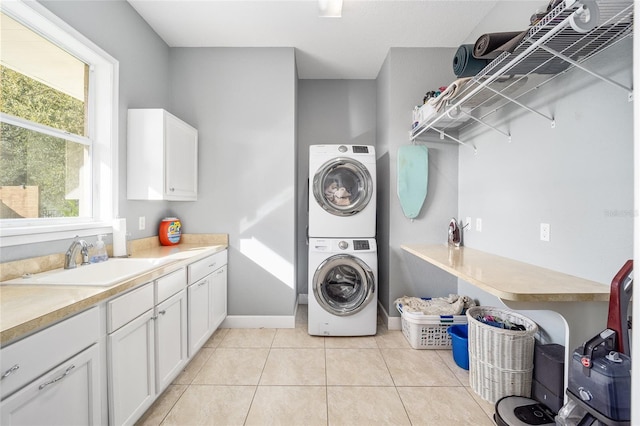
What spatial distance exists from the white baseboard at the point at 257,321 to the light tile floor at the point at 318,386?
0.22 meters

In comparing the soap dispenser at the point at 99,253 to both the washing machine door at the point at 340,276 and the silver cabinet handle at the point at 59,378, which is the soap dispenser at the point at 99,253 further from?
the washing machine door at the point at 340,276

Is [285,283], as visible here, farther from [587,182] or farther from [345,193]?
[587,182]

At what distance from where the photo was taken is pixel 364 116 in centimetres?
366

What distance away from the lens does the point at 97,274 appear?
1.58m

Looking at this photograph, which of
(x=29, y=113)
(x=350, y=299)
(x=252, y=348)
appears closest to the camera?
(x=29, y=113)

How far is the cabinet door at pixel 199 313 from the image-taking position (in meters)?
2.12

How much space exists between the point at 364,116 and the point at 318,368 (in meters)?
2.87

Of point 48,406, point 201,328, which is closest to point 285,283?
point 201,328

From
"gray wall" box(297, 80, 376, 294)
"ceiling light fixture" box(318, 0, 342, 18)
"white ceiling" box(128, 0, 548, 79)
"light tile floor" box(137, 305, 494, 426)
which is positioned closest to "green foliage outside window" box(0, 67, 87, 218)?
"white ceiling" box(128, 0, 548, 79)

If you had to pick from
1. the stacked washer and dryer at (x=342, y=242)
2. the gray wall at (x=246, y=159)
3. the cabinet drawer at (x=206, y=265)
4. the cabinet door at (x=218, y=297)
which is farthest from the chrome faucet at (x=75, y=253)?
the stacked washer and dryer at (x=342, y=242)

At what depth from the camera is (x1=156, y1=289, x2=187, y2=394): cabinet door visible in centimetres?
171

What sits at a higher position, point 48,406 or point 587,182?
point 587,182

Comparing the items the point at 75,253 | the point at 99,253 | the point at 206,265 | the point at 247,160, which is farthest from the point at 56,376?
the point at 247,160

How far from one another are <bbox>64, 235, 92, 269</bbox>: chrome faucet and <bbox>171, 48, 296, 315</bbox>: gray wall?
3.69 feet
